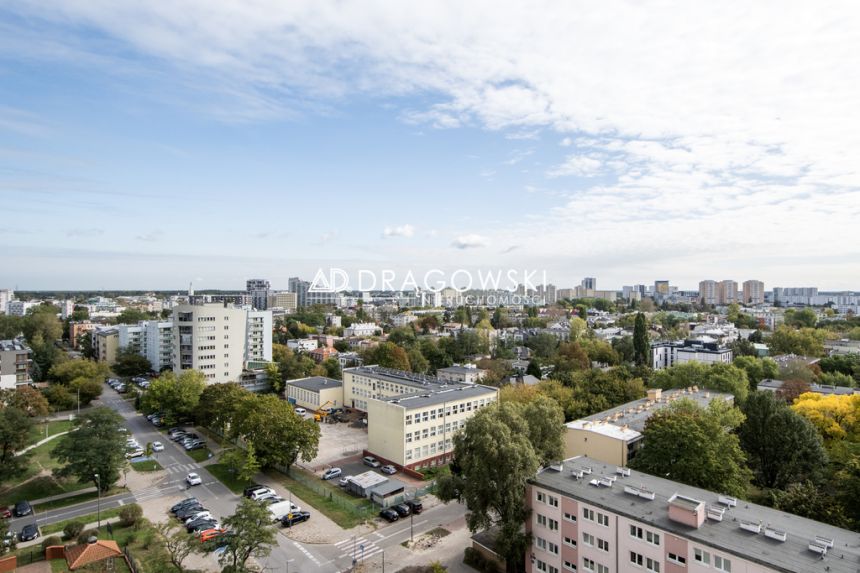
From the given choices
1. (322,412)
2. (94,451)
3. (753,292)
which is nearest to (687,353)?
(322,412)

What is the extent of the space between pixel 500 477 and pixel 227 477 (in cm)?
1512

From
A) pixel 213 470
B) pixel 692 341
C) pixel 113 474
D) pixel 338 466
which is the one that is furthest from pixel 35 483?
pixel 692 341

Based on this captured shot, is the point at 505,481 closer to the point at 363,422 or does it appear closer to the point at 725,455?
the point at 725,455

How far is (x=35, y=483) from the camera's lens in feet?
75.5

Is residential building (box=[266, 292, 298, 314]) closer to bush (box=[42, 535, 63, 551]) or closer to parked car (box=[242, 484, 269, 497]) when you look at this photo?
parked car (box=[242, 484, 269, 497])

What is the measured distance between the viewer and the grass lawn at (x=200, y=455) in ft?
87.0

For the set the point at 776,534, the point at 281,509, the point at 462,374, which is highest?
the point at 776,534

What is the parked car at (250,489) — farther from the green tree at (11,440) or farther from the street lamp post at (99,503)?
the green tree at (11,440)

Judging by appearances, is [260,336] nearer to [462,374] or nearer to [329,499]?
[462,374]

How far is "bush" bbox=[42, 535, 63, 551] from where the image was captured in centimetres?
1698

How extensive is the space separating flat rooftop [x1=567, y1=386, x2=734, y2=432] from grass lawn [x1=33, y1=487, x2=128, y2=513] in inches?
849

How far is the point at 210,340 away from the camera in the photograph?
42719mm

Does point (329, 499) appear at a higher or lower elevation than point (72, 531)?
lower

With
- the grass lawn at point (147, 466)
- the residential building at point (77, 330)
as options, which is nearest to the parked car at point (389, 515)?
the grass lawn at point (147, 466)
